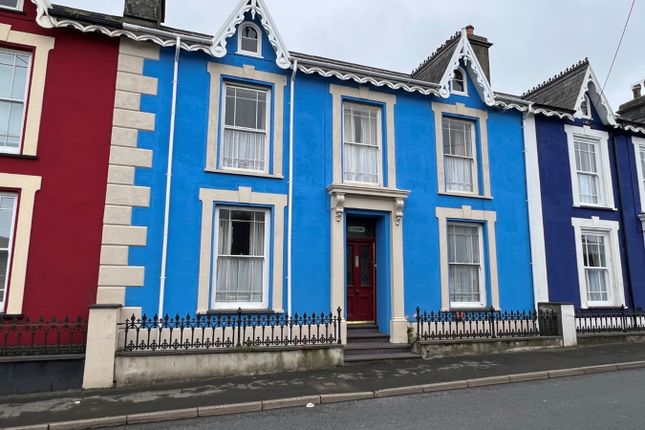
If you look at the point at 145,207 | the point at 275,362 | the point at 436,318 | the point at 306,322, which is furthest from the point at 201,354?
the point at 436,318

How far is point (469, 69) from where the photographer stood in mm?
14055

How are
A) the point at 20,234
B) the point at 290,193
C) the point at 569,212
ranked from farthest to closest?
the point at 569,212
the point at 290,193
the point at 20,234

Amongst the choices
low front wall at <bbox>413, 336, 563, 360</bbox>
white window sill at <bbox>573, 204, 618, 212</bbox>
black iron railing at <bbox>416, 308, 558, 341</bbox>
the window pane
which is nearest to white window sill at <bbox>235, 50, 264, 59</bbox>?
the window pane

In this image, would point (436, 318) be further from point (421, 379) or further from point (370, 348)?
point (421, 379)

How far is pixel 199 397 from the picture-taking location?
7.57m

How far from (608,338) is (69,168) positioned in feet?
49.7

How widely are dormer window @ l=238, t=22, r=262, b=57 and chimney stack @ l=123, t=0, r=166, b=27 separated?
7.86 feet

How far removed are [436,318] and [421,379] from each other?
3.49 meters

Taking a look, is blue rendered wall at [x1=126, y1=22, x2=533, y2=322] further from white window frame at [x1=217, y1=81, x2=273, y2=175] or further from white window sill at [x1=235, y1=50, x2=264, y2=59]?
white window frame at [x1=217, y1=81, x2=273, y2=175]

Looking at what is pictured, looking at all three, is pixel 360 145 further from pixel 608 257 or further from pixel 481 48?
pixel 608 257

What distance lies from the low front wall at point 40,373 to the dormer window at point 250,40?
823cm

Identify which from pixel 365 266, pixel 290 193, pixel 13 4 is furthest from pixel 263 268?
pixel 13 4

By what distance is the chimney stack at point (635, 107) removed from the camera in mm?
18328

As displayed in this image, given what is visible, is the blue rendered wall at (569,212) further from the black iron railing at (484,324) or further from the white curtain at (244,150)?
the white curtain at (244,150)
